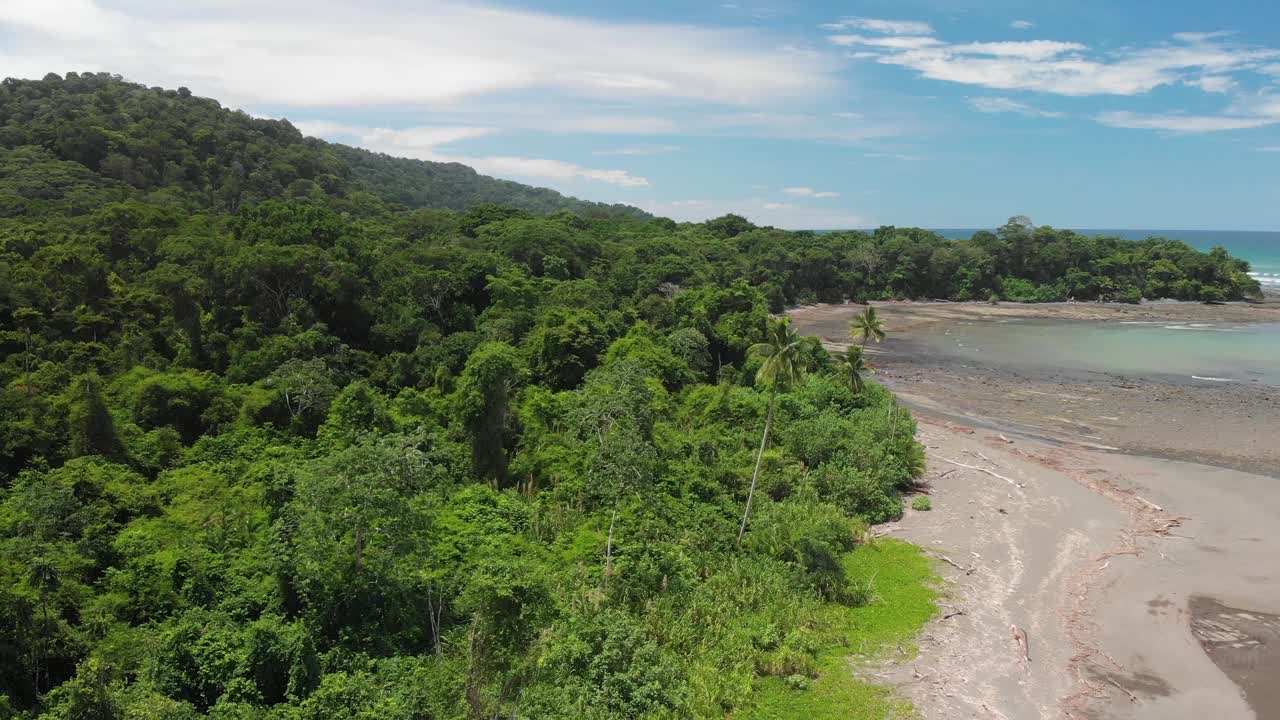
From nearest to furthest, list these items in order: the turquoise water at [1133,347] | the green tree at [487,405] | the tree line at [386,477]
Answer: the tree line at [386,477] < the green tree at [487,405] < the turquoise water at [1133,347]

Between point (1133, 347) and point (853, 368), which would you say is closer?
point (853, 368)

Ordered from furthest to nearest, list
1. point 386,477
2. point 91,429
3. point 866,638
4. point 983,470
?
point 983,470, point 91,429, point 866,638, point 386,477

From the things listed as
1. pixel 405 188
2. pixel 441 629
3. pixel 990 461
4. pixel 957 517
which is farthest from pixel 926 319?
pixel 405 188

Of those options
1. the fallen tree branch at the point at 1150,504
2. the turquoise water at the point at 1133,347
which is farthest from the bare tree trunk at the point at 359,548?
the turquoise water at the point at 1133,347

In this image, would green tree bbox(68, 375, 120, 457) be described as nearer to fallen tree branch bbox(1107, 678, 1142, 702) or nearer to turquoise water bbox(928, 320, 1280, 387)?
fallen tree branch bbox(1107, 678, 1142, 702)

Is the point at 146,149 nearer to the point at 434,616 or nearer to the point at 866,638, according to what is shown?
the point at 434,616

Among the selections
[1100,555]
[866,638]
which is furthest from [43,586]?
[1100,555]

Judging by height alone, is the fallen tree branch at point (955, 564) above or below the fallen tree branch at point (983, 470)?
below

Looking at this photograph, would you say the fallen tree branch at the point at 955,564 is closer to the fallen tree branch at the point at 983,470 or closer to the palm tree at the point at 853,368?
the fallen tree branch at the point at 983,470
